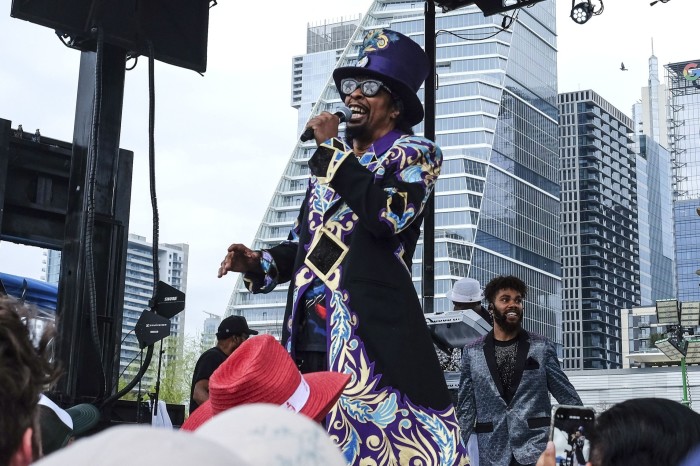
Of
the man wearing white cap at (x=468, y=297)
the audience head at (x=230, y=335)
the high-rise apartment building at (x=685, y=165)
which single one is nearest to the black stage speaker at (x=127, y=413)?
the audience head at (x=230, y=335)

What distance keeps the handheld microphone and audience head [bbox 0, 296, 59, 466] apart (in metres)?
2.23

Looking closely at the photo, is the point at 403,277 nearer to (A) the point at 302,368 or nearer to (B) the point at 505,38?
(A) the point at 302,368

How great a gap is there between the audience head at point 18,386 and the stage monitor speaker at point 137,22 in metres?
4.14

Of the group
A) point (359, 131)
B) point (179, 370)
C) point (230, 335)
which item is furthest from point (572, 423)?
point (179, 370)

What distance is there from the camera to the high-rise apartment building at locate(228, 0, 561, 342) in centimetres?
12625

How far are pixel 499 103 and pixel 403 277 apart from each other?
12902 cm

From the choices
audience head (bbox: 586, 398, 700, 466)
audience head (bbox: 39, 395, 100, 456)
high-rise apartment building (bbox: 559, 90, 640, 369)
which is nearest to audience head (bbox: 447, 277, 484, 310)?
audience head (bbox: 39, 395, 100, 456)

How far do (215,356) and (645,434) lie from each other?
18.6ft

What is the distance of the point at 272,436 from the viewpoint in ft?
3.84

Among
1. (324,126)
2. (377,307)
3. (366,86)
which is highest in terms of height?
(366,86)

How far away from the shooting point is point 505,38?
132250 millimetres

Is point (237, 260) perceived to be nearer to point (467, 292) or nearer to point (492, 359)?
point (492, 359)

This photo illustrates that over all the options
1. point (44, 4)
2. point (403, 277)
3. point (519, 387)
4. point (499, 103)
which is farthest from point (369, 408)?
point (499, 103)

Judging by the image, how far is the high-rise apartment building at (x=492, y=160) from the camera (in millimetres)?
126250
